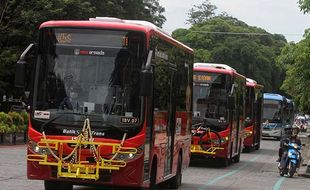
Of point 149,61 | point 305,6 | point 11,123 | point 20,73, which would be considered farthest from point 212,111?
point 20,73

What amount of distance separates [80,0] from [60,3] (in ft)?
5.12

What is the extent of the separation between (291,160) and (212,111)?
124 inches

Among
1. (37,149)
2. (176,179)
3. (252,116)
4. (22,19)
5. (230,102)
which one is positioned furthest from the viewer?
(22,19)

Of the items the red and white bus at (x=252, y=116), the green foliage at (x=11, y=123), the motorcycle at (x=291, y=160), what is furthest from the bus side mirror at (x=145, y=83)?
the red and white bus at (x=252, y=116)

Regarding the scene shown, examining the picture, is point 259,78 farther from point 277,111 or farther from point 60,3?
point 60,3

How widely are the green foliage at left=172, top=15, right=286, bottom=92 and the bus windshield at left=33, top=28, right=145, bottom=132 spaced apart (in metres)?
53.8

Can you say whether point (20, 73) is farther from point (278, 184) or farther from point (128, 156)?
point (278, 184)

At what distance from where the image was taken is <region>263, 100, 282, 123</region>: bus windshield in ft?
157

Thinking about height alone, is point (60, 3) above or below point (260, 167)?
above

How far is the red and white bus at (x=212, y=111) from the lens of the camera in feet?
70.4

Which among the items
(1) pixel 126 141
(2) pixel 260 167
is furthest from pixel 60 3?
(1) pixel 126 141

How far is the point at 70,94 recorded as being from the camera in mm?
11039

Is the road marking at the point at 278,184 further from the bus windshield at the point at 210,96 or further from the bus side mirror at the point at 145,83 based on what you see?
the bus side mirror at the point at 145,83

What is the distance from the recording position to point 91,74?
11.0 metres
